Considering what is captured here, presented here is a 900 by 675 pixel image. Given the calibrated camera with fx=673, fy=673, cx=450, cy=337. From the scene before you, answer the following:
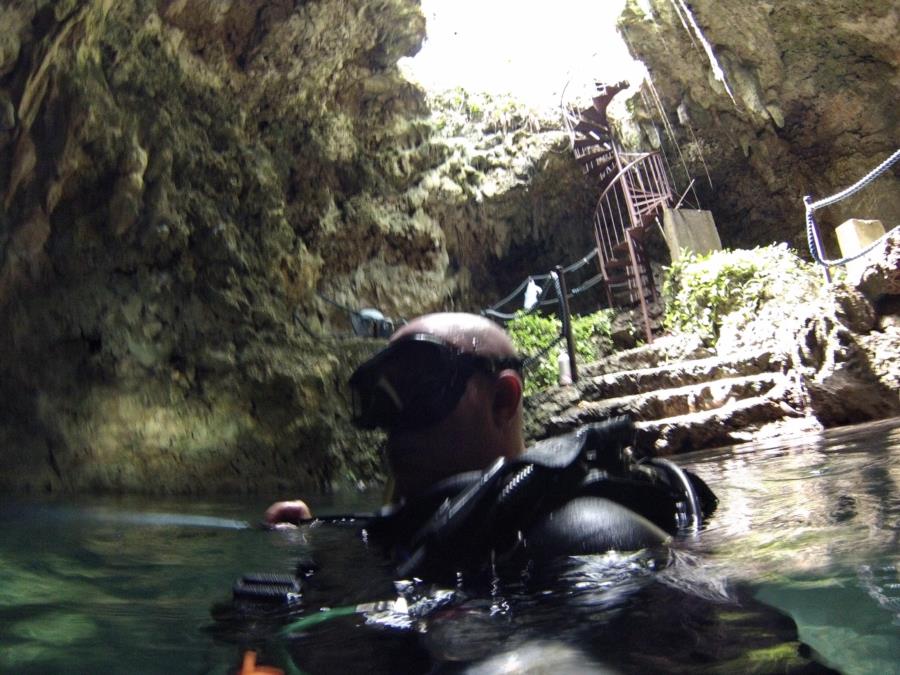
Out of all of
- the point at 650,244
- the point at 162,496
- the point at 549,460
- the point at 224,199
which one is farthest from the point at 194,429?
the point at 650,244

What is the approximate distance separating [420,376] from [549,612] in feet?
2.10

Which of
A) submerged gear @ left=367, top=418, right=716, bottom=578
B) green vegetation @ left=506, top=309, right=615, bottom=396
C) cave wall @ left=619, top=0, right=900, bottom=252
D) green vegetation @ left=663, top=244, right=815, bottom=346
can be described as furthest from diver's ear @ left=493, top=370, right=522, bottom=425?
cave wall @ left=619, top=0, right=900, bottom=252

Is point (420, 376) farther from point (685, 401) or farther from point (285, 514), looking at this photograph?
point (685, 401)

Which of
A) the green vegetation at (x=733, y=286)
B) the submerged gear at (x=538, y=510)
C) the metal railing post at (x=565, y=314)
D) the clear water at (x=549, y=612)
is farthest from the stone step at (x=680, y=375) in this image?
the submerged gear at (x=538, y=510)

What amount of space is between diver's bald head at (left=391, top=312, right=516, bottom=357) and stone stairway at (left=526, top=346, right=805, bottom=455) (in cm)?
396

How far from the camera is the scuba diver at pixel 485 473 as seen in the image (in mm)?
1288

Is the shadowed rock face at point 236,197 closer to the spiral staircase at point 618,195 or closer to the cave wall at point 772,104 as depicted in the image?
the cave wall at point 772,104

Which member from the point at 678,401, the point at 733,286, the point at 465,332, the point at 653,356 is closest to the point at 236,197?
the point at 678,401

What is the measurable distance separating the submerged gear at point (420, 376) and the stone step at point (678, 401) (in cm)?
512

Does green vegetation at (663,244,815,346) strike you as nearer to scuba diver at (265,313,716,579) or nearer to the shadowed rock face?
the shadowed rock face

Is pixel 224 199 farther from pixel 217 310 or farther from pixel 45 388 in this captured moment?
pixel 45 388

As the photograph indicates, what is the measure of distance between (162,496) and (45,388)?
Answer: 1.32 metres

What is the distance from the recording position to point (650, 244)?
1312cm

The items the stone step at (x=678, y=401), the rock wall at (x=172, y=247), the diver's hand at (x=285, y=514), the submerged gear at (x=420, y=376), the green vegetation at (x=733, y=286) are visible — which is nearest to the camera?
the submerged gear at (x=420, y=376)
